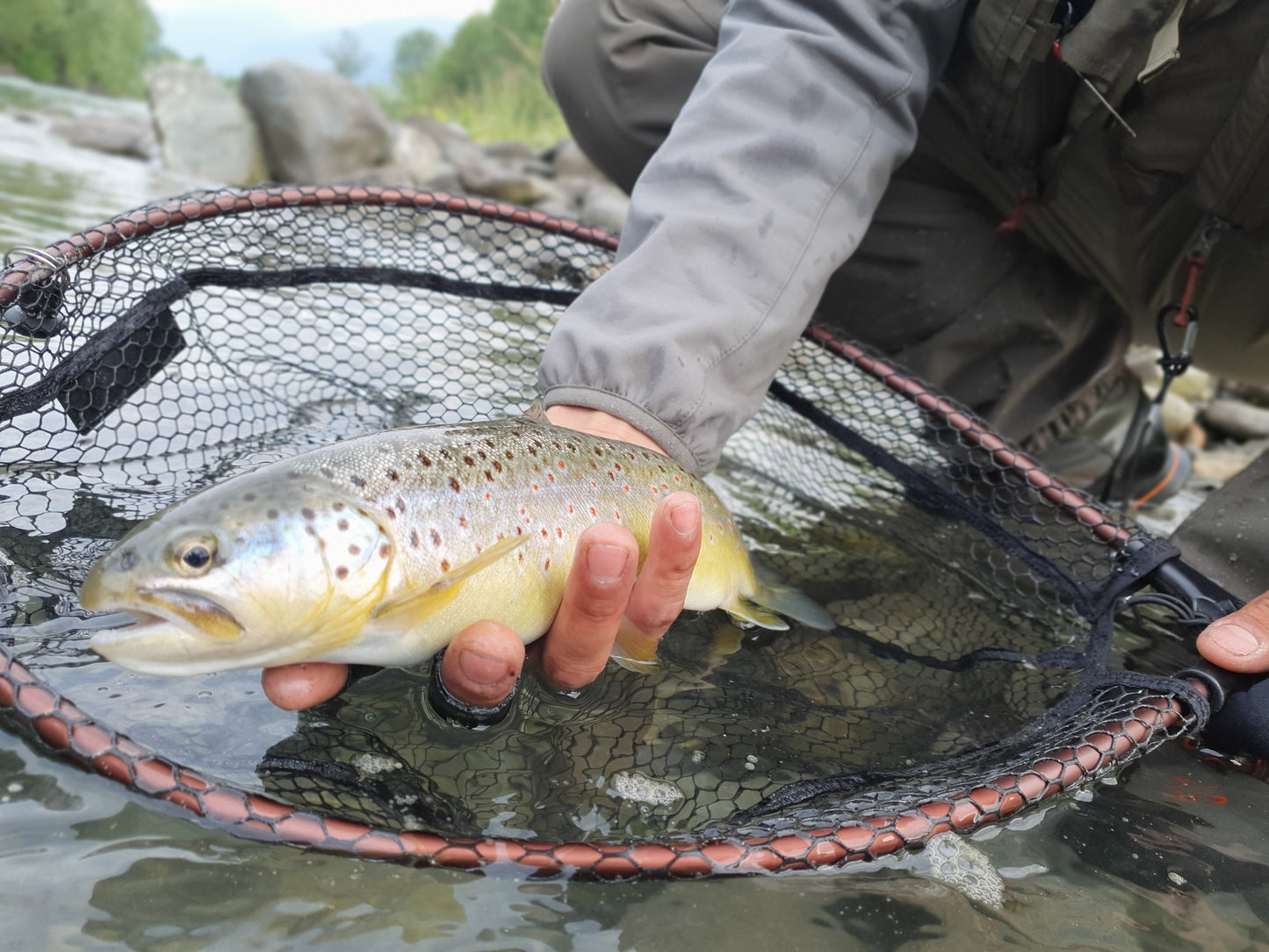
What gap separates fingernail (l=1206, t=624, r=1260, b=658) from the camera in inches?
60.6

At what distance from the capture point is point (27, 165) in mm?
7930

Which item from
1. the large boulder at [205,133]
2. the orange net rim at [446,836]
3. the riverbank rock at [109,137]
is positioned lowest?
the riverbank rock at [109,137]

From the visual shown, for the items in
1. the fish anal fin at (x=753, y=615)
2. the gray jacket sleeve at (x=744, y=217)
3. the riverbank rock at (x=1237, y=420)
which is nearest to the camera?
the gray jacket sleeve at (x=744, y=217)

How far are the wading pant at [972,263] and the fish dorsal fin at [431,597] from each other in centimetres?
155

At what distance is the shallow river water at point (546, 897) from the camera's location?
3.26 feet

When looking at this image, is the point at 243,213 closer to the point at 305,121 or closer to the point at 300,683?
the point at 300,683

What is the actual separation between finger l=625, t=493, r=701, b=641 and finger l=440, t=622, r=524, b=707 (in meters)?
0.26

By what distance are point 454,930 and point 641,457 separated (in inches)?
32.8

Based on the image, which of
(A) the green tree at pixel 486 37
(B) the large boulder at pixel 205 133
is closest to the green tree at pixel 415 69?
(A) the green tree at pixel 486 37

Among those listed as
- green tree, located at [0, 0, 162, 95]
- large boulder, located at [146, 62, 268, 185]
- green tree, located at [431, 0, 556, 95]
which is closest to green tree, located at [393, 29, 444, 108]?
green tree, located at [431, 0, 556, 95]

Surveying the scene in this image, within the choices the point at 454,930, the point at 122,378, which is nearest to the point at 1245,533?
the point at 454,930

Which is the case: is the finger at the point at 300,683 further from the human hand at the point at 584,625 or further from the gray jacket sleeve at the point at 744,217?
the gray jacket sleeve at the point at 744,217

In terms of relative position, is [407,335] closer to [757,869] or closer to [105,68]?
[757,869]

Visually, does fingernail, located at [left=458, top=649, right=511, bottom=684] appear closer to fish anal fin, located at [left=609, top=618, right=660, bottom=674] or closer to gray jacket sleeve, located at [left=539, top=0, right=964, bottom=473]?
fish anal fin, located at [left=609, top=618, right=660, bottom=674]
